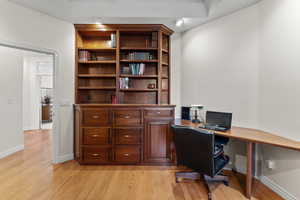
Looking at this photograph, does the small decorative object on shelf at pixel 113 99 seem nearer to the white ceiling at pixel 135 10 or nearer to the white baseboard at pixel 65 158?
the white baseboard at pixel 65 158

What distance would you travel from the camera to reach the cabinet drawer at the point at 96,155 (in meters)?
2.86

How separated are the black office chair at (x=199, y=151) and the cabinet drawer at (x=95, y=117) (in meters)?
1.31

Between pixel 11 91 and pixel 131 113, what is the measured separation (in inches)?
116

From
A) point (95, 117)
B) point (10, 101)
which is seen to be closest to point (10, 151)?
point (10, 101)

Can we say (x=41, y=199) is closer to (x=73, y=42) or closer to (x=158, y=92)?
(x=158, y=92)

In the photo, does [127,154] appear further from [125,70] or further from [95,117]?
[125,70]

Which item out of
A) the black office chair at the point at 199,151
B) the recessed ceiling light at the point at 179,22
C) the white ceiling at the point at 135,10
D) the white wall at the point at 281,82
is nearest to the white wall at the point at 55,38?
the white ceiling at the point at 135,10

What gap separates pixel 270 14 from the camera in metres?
2.26

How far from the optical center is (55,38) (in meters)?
2.97

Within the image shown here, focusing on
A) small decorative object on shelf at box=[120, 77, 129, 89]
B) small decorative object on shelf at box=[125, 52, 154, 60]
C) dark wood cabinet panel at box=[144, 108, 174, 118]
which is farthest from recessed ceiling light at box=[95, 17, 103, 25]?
dark wood cabinet panel at box=[144, 108, 174, 118]

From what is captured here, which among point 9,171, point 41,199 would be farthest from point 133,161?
point 9,171

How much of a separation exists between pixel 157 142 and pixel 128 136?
0.52m

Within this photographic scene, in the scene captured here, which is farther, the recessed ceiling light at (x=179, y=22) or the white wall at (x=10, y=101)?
the white wall at (x=10, y=101)

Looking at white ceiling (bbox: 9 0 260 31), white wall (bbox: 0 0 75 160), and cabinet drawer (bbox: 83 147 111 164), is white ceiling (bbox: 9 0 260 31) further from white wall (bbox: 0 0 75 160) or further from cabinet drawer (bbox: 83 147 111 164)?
cabinet drawer (bbox: 83 147 111 164)
